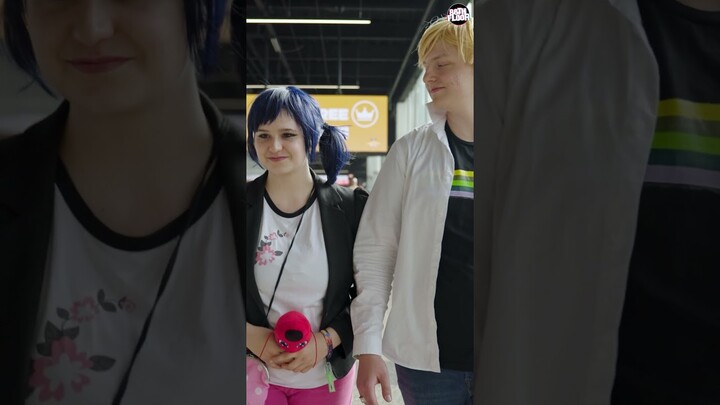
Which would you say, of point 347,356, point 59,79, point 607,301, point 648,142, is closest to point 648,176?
point 648,142

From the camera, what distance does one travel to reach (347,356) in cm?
114

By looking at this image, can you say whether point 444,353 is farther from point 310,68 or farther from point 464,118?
point 310,68

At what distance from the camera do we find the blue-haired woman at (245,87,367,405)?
1124mm

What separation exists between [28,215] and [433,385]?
77cm

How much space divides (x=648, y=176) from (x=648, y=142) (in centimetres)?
5

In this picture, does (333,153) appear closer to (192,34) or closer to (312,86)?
(312,86)

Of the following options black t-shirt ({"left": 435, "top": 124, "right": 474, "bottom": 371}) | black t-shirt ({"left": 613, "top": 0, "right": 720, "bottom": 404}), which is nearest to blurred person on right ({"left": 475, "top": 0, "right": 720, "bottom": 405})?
black t-shirt ({"left": 613, "top": 0, "right": 720, "bottom": 404})

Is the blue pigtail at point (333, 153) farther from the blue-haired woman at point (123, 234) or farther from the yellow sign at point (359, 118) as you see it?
the blue-haired woman at point (123, 234)

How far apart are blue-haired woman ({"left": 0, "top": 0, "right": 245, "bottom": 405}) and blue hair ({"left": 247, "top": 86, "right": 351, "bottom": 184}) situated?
0.22m

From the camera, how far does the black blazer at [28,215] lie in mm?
918

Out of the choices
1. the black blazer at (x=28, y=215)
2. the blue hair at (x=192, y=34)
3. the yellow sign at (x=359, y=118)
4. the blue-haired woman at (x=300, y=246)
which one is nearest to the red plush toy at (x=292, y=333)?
the blue-haired woman at (x=300, y=246)

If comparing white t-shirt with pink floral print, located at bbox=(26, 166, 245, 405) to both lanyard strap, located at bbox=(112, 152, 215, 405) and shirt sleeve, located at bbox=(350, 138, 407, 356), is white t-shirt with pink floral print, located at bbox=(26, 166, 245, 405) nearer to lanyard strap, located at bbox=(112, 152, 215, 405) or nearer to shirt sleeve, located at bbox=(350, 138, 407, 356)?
lanyard strap, located at bbox=(112, 152, 215, 405)

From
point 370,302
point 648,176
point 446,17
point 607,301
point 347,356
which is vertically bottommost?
point 347,356

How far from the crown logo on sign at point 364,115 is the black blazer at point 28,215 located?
0.27 metres
